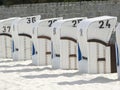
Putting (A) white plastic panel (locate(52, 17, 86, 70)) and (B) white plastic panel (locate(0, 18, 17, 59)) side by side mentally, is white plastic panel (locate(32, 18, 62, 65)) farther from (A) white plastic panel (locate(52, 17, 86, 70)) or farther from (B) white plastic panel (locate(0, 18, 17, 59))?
(B) white plastic panel (locate(0, 18, 17, 59))

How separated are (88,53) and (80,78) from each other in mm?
930

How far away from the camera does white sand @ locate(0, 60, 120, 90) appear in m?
9.09

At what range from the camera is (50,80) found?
10.1 metres

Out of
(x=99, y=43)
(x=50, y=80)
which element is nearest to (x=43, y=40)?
(x=99, y=43)

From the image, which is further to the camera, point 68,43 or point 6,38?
point 6,38

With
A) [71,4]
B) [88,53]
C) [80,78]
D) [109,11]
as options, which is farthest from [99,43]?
[71,4]

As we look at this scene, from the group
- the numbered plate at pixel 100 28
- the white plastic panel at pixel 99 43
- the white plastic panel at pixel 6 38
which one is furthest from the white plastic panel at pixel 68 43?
the white plastic panel at pixel 6 38

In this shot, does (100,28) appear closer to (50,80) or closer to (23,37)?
(50,80)

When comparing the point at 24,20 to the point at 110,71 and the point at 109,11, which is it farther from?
the point at 110,71

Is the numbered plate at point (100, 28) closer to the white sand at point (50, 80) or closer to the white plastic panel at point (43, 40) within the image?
the white sand at point (50, 80)

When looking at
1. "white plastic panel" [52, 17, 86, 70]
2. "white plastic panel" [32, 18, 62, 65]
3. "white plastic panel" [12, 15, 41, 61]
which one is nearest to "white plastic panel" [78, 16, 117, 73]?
"white plastic panel" [52, 17, 86, 70]

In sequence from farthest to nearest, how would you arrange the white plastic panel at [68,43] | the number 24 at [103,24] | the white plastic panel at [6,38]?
the white plastic panel at [6,38] → the white plastic panel at [68,43] → the number 24 at [103,24]

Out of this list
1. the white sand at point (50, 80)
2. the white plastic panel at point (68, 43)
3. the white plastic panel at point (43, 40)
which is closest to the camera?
the white sand at point (50, 80)

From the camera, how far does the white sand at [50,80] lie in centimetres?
909
